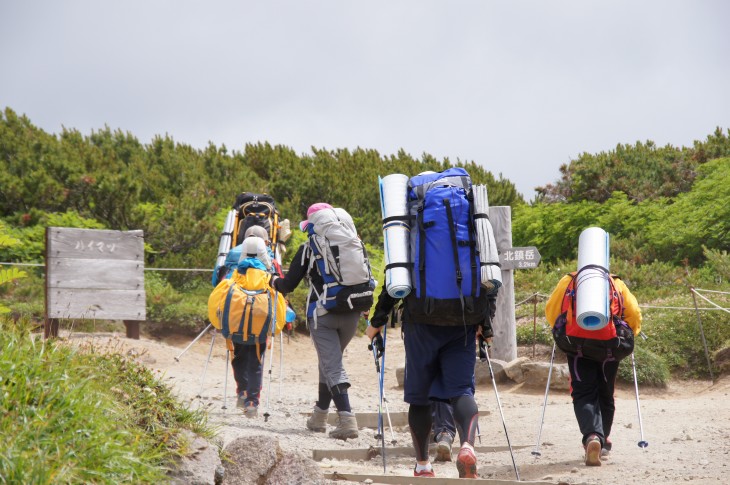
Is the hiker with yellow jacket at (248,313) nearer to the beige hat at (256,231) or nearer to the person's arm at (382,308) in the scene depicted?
the beige hat at (256,231)

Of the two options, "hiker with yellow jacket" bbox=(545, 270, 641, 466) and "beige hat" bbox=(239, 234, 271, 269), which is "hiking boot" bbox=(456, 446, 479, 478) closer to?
"hiker with yellow jacket" bbox=(545, 270, 641, 466)

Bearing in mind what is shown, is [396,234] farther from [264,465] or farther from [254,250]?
[254,250]

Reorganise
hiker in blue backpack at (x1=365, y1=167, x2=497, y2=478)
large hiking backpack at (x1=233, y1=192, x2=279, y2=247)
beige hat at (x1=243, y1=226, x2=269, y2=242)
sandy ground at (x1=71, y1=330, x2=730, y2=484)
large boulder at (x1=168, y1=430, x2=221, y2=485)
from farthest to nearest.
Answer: large hiking backpack at (x1=233, y1=192, x2=279, y2=247)
beige hat at (x1=243, y1=226, x2=269, y2=242)
sandy ground at (x1=71, y1=330, x2=730, y2=484)
hiker in blue backpack at (x1=365, y1=167, x2=497, y2=478)
large boulder at (x1=168, y1=430, x2=221, y2=485)

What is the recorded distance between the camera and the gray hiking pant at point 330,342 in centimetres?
740

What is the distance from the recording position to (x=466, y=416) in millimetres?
5219

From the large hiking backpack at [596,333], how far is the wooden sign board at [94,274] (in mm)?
6623

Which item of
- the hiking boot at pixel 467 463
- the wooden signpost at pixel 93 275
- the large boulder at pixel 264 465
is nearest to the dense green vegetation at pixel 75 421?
the large boulder at pixel 264 465

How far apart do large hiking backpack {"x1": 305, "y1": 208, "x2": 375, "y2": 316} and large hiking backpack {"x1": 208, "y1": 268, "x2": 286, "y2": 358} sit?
3.19 feet

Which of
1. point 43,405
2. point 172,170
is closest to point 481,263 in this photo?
point 43,405

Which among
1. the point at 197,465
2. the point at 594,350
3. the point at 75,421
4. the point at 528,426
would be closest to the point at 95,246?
the point at 528,426

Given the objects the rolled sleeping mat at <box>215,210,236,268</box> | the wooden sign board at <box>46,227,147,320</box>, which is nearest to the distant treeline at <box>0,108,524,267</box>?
the wooden sign board at <box>46,227,147,320</box>

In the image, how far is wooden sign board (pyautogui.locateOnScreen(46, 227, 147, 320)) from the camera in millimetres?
11508

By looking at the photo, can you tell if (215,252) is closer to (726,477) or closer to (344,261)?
(344,261)

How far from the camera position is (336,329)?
7535mm
